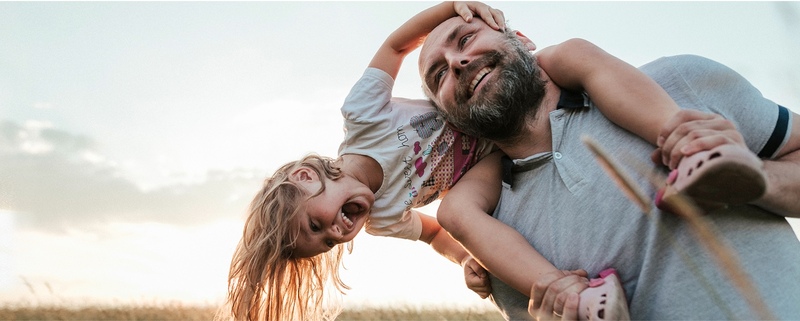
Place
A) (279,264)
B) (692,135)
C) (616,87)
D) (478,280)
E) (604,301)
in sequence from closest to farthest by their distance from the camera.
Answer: (692,135)
(604,301)
(616,87)
(478,280)
(279,264)

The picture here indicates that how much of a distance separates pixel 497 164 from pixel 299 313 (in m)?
1.68

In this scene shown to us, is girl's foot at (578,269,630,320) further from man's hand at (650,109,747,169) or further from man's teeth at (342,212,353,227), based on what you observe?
man's teeth at (342,212,353,227)

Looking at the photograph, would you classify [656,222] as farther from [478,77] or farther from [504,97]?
[478,77]

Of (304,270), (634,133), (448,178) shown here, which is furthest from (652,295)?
(304,270)

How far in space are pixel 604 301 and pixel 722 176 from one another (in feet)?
2.06

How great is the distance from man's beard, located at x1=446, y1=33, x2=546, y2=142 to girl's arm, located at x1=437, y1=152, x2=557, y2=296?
24 cm

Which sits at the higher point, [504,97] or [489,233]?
[504,97]

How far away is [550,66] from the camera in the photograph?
311 centimetres

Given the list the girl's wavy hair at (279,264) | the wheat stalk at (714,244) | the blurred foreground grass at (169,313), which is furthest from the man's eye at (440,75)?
the blurred foreground grass at (169,313)

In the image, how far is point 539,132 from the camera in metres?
3.07

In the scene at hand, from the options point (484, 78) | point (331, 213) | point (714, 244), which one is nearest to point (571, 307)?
point (714, 244)

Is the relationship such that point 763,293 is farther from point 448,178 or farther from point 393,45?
point 393,45

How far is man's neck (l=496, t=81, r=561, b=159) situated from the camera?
10.1 feet

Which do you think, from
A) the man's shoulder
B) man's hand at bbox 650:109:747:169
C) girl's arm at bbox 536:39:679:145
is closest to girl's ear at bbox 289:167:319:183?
girl's arm at bbox 536:39:679:145
